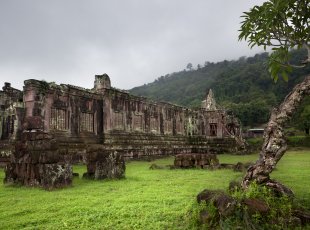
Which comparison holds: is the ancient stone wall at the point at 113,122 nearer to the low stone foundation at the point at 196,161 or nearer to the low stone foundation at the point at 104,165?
the low stone foundation at the point at 104,165

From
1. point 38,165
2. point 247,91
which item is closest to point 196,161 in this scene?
point 38,165

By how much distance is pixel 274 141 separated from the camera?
5590 mm

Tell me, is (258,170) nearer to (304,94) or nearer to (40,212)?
(304,94)

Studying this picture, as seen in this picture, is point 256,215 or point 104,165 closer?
point 256,215

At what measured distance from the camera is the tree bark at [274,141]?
552 centimetres

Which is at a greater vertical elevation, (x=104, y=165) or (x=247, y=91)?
(x=247, y=91)

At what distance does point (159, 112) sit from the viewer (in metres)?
26.5

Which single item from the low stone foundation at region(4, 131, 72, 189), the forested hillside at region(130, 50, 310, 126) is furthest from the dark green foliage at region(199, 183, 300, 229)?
the forested hillside at region(130, 50, 310, 126)

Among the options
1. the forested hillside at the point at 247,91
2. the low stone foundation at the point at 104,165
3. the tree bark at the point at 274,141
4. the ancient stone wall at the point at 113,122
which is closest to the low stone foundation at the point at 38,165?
the ancient stone wall at the point at 113,122

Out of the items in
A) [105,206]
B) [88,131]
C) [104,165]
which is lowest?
[105,206]

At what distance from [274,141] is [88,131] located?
49.8 ft

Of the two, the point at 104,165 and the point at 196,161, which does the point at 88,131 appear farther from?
the point at 104,165

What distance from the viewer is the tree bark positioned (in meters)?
5.52

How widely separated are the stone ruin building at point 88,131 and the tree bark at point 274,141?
5929 millimetres
